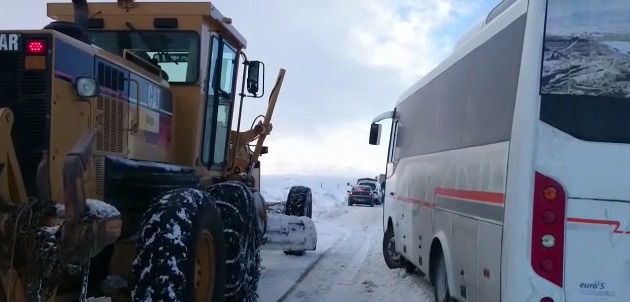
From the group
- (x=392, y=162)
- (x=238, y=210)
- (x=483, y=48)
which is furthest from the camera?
(x=392, y=162)

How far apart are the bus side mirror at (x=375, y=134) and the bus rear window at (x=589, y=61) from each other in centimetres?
789

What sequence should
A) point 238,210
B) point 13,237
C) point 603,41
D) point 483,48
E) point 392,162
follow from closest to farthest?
1. point 13,237
2. point 603,41
3. point 483,48
4. point 238,210
5. point 392,162

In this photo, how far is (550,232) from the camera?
4801 mm

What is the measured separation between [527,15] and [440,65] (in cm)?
319

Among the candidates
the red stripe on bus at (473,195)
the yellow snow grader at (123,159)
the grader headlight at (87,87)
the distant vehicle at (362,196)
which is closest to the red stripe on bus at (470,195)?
the red stripe on bus at (473,195)

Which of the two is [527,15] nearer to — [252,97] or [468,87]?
[468,87]

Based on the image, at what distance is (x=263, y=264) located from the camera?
12383 mm

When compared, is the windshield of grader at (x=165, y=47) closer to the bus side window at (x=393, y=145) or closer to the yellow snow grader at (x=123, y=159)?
the yellow snow grader at (x=123, y=159)

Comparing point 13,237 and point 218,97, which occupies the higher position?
point 218,97

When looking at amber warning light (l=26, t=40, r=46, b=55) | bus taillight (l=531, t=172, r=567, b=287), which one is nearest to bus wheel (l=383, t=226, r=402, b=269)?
bus taillight (l=531, t=172, r=567, b=287)

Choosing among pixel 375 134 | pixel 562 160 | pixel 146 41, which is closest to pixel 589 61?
pixel 562 160

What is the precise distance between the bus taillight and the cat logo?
387 centimetres

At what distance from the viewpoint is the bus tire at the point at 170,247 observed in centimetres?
525

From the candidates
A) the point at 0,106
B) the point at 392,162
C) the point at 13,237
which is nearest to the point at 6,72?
the point at 0,106
